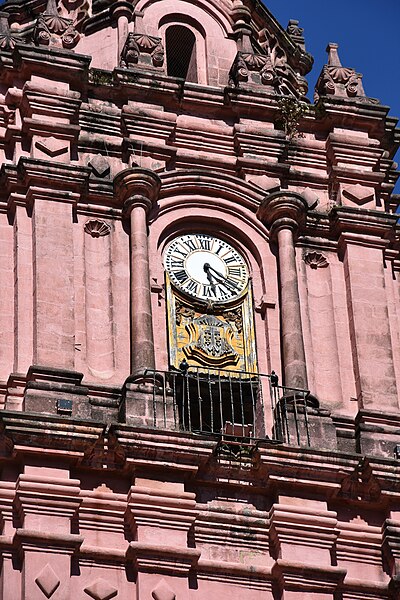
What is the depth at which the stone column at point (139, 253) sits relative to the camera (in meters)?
26.3

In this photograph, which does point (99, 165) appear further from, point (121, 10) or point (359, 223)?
point (359, 223)

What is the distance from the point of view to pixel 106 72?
29234mm

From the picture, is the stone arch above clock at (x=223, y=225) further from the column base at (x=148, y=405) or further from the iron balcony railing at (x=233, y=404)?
the column base at (x=148, y=405)

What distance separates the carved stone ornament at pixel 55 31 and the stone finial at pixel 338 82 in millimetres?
3510

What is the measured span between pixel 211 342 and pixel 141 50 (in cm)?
480

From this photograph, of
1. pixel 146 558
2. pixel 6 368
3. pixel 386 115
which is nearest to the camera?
pixel 146 558

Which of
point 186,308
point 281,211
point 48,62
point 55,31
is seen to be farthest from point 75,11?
point 186,308

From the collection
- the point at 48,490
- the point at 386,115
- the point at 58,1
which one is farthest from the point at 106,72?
the point at 48,490

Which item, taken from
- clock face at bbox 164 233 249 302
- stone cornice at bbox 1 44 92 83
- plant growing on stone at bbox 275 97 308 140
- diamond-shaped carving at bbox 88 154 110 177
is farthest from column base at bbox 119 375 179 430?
plant growing on stone at bbox 275 97 308 140

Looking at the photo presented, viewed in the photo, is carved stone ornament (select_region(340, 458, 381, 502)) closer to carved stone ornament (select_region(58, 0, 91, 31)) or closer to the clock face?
the clock face

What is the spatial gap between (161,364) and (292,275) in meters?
2.25

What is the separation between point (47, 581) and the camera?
2358 centimetres

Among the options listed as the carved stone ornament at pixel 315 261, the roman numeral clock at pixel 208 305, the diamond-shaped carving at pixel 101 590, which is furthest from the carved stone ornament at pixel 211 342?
the diamond-shaped carving at pixel 101 590

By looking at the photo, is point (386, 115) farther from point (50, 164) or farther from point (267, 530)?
point (267, 530)
